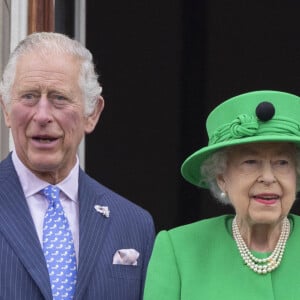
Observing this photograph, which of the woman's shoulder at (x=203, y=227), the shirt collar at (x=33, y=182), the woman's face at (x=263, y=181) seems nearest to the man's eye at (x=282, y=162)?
the woman's face at (x=263, y=181)

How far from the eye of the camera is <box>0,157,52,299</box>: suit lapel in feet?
9.34

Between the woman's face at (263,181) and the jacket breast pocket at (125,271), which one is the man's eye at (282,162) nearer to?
the woman's face at (263,181)

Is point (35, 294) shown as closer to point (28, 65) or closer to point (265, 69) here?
A: point (28, 65)

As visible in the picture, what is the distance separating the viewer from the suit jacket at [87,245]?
284cm

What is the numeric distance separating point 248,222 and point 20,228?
2.37 ft

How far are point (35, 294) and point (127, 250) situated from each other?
381mm

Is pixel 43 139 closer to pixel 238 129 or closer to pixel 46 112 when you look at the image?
pixel 46 112

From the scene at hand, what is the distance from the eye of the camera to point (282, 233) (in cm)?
277

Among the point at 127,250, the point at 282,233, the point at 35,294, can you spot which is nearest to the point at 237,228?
the point at 282,233

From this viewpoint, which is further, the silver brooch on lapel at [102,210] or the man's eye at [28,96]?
the silver brooch on lapel at [102,210]

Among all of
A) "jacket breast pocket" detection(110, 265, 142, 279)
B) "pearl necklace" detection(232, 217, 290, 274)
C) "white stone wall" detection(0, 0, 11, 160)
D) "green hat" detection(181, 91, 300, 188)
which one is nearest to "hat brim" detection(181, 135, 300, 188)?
"green hat" detection(181, 91, 300, 188)

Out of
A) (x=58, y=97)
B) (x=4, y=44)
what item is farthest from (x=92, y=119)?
(x=4, y=44)

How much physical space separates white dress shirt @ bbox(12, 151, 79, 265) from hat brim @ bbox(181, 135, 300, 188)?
412 mm

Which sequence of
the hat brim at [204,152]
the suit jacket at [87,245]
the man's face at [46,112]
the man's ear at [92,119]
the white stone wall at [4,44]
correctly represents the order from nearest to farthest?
the hat brim at [204,152] → the suit jacket at [87,245] → the man's face at [46,112] → the man's ear at [92,119] → the white stone wall at [4,44]
